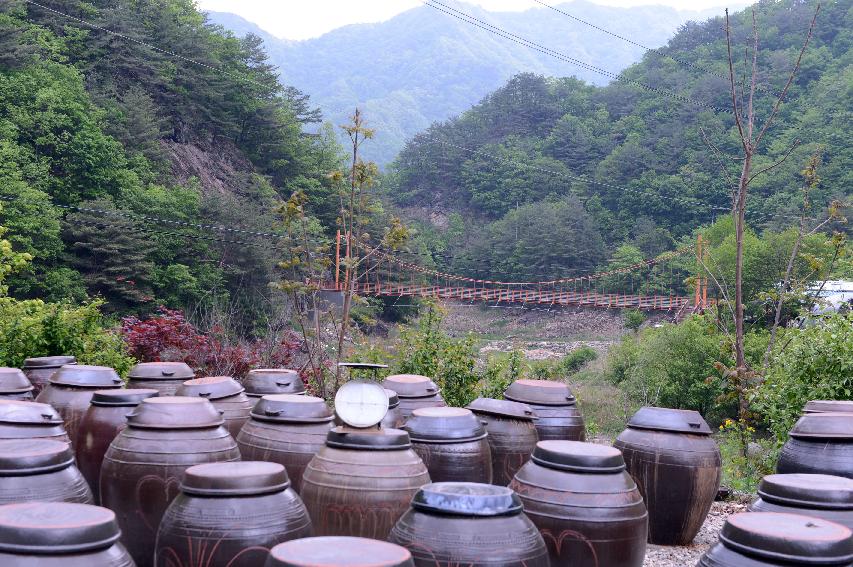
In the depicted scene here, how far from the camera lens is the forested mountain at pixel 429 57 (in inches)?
5246

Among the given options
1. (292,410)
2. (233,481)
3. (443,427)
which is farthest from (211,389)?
(233,481)

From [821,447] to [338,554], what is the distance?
3847 mm

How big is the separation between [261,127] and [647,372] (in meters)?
23.5

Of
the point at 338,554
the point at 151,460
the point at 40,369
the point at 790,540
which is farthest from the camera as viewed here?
the point at 40,369

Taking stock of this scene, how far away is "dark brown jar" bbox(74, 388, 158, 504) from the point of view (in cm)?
562

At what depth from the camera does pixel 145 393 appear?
5.84m

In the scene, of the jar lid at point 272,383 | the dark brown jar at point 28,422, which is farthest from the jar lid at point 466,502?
the jar lid at point 272,383

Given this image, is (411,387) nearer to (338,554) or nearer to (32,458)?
(32,458)

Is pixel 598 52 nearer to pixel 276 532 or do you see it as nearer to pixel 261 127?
pixel 261 127

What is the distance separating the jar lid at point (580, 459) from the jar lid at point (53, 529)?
2239mm

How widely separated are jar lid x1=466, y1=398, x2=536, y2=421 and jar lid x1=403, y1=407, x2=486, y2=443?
0.74 meters

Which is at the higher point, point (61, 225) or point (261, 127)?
point (261, 127)

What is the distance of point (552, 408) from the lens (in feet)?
22.1

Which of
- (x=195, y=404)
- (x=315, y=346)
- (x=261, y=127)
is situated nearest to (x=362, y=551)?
(x=195, y=404)
